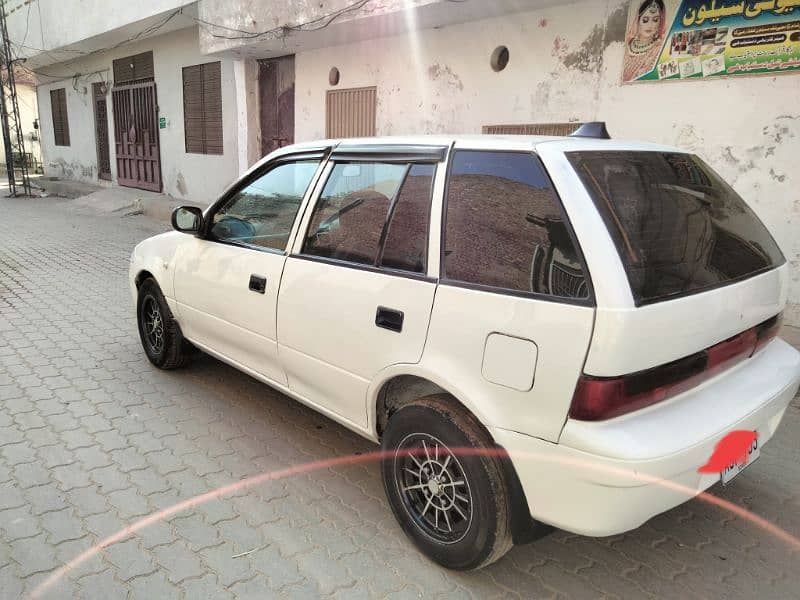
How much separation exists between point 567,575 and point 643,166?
1706 mm

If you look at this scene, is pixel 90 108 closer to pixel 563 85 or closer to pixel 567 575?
pixel 563 85

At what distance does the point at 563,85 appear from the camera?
6.59 metres

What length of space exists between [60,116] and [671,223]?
23.0m

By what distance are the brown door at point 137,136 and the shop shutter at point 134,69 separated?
177 millimetres

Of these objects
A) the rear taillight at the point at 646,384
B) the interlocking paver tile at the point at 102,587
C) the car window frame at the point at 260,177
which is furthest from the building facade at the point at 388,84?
the interlocking paver tile at the point at 102,587

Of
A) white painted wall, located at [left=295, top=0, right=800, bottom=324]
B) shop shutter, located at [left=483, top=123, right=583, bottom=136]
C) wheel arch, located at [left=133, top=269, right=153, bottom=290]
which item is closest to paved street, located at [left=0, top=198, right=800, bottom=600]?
wheel arch, located at [left=133, top=269, right=153, bottom=290]

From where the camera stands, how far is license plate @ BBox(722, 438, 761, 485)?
213cm

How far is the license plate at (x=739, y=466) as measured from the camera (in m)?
2.13

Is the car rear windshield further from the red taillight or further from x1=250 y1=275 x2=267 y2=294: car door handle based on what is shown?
x1=250 y1=275 x2=267 y2=294: car door handle

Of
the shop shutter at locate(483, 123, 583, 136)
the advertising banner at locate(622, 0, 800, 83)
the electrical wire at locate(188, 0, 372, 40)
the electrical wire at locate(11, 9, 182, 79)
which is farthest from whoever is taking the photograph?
the electrical wire at locate(11, 9, 182, 79)

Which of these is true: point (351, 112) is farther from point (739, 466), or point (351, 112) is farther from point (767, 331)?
point (739, 466)

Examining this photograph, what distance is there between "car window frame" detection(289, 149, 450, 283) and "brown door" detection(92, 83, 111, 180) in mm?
16901

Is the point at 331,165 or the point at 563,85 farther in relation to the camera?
the point at 563,85

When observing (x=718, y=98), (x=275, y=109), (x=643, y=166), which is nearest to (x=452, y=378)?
(x=643, y=166)
